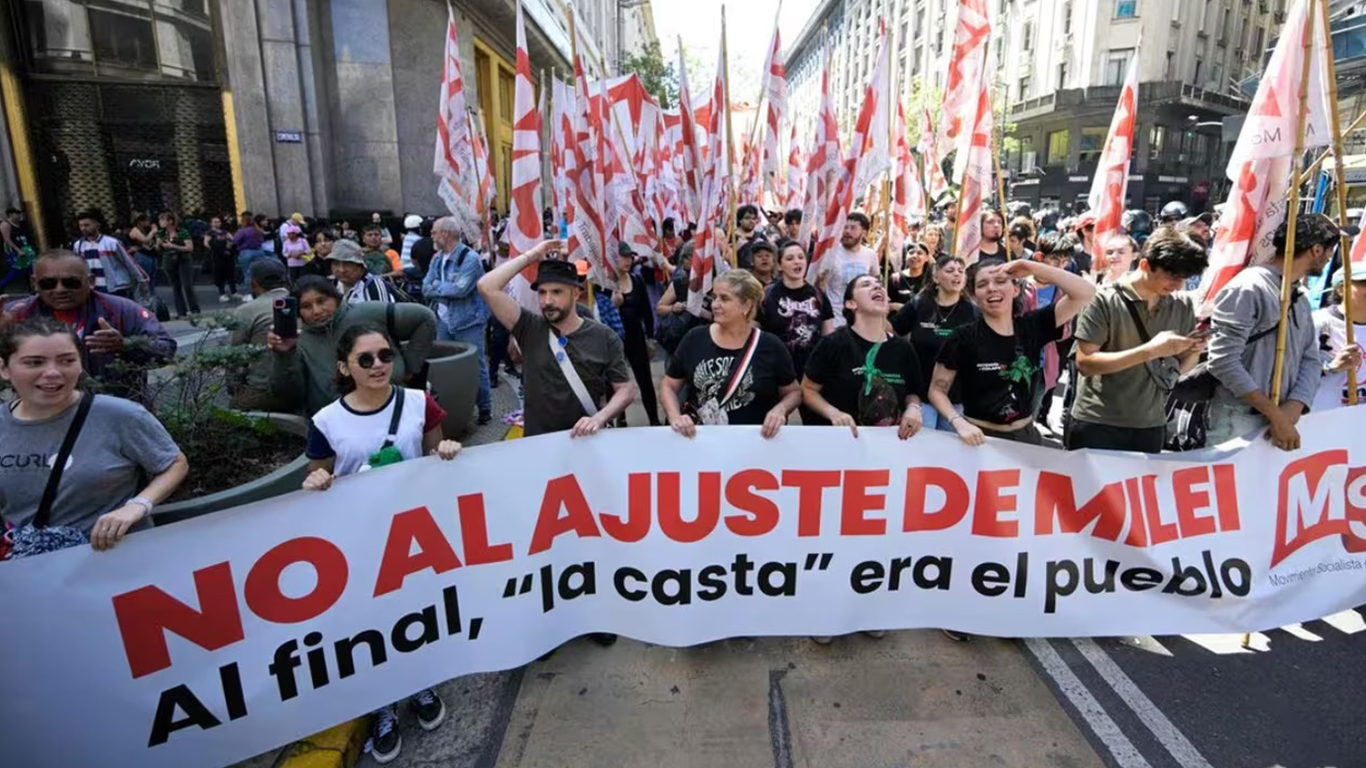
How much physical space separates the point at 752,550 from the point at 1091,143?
47.0 m

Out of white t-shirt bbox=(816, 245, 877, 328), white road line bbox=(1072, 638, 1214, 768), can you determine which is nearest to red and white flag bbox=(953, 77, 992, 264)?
white t-shirt bbox=(816, 245, 877, 328)

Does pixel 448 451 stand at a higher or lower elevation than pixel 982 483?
higher

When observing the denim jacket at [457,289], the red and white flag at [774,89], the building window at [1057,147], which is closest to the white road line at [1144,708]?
the red and white flag at [774,89]

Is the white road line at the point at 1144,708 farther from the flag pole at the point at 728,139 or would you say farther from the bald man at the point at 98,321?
the bald man at the point at 98,321

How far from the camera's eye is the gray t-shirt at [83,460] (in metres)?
2.51

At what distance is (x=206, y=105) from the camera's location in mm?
15336

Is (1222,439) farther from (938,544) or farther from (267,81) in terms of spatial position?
(267,81)

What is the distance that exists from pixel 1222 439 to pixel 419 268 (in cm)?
881

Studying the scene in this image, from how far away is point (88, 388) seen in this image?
3.46 metres

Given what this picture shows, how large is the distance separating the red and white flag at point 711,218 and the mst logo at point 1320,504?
12.9 feet

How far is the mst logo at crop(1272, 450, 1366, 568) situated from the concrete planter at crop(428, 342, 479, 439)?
202 inches

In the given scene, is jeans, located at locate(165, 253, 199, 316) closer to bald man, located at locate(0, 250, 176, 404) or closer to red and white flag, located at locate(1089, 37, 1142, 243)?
bald man, located at locate(0, 250, 176, 404)

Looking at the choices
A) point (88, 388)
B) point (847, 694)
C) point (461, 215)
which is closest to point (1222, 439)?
point (847, 694)

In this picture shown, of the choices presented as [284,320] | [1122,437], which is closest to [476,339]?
[284,320]
